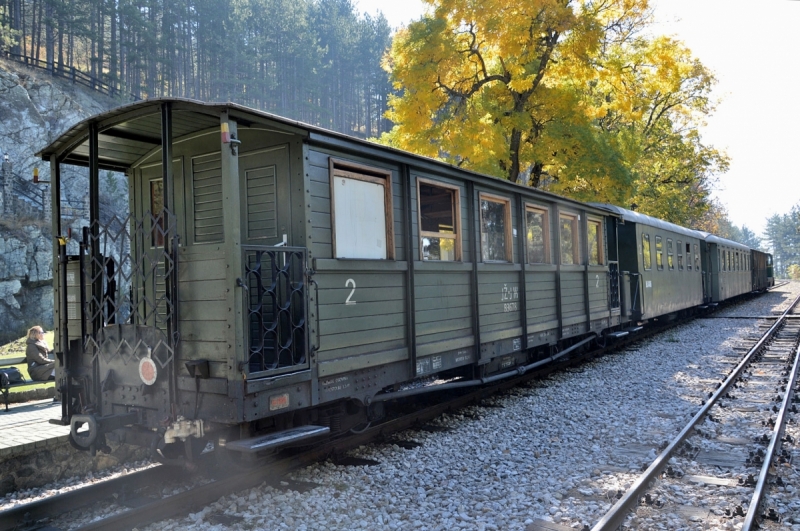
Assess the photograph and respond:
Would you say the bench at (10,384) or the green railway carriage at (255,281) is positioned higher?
the green railway carriage at (255,281)

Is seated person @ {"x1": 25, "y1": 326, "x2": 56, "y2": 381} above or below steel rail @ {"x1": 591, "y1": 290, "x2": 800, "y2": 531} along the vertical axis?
above

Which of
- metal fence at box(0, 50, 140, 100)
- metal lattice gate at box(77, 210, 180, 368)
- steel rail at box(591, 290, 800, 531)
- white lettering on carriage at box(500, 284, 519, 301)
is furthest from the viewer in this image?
metal fence at box(0, 50, 140, 100)

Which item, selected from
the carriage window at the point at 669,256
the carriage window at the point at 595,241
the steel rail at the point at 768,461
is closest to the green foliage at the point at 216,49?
the carriage window at the point at 669,256

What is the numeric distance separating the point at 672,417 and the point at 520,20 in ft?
31.6

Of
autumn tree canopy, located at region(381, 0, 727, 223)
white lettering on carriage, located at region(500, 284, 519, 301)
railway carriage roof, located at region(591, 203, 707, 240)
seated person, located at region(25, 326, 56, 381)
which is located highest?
autumn tree canopy, located at region(381, 0, 727, 223)

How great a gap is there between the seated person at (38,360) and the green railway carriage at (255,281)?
375 cm

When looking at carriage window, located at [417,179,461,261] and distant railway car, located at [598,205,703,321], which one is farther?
distant railway car, located at [598,205,703,321]

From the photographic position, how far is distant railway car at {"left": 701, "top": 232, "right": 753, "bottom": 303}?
22.2 meters

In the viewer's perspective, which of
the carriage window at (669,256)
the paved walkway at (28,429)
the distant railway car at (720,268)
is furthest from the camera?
the distant railway car at (720,268)

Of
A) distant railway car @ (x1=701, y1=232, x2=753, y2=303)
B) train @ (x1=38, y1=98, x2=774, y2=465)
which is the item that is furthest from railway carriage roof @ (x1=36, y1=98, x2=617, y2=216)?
distant railway car @ (x1=701, y1=232, x2=753, y2=303)

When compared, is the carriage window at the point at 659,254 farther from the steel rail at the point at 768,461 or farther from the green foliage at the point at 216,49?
the green foliage at the point at 216,49

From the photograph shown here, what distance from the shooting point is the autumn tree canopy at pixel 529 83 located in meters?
13.8

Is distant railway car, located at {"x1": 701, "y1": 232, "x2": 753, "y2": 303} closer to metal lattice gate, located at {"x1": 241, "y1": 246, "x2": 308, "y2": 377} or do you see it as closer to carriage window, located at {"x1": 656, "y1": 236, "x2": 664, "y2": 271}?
carriage window, located at {"x1": 656, "y1": 236, "x2": 664, "y2": 271}

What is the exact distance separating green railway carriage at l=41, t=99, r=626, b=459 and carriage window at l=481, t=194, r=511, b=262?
0.15 m
